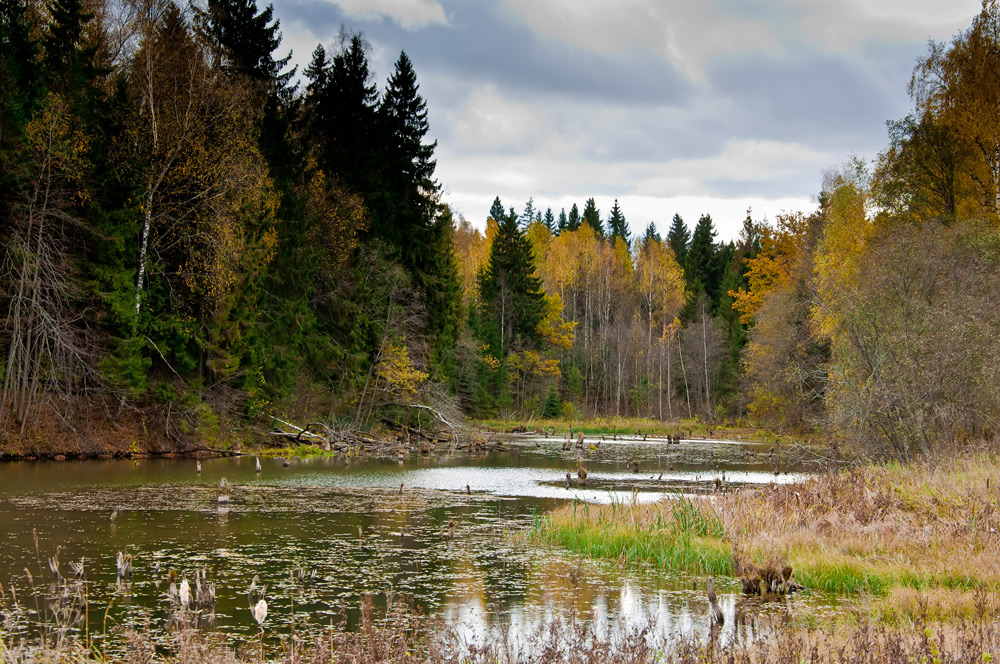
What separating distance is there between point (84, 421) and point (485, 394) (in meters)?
33.1

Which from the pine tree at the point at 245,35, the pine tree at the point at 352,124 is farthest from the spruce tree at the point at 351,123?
the pine tree at the point at 245,35

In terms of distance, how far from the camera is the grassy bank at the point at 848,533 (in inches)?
464

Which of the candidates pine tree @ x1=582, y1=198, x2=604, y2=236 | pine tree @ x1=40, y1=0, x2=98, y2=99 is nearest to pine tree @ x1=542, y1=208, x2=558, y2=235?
pine tree @ x1=582, y1=198, x2=604, y2=236

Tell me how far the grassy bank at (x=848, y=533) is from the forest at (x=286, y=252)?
5808mm

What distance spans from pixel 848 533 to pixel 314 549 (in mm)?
9163

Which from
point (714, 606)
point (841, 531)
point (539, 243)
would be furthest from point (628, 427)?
point (714, 606)

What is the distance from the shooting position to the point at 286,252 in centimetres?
3756

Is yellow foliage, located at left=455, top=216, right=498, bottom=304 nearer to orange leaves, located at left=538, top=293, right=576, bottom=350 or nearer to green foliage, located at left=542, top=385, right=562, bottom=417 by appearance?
orange leaves, located at left=538, top=293, right=576, bottom=350

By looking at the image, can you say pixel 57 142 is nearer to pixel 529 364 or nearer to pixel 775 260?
pixel 529 364

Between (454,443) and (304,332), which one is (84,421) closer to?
(304,332)

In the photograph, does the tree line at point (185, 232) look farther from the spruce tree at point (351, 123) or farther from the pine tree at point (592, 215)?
the pine tree at point (592, 215)

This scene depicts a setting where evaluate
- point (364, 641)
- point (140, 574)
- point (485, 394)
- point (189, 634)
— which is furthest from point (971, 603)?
point (485, 394)

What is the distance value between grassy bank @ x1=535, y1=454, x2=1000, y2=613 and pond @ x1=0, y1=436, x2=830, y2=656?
0.74 meters

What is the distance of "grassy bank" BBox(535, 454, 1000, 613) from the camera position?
38.6 ft
